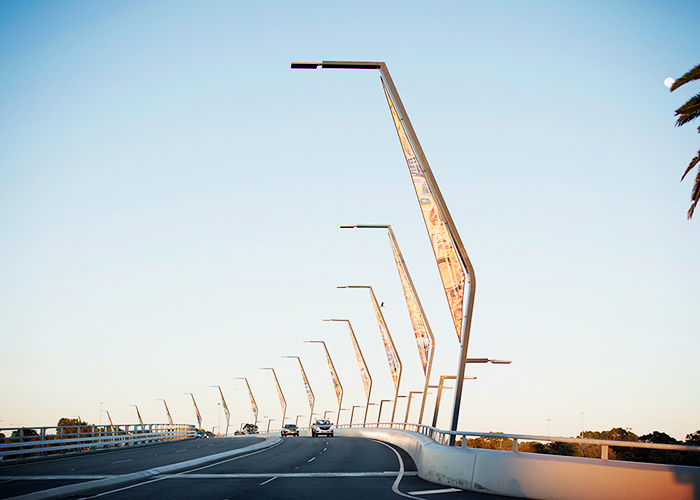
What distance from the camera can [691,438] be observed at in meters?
70.2

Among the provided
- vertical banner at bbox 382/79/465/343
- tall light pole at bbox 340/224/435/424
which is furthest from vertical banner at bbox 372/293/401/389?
vertical banner at bbox 382/79/465/343

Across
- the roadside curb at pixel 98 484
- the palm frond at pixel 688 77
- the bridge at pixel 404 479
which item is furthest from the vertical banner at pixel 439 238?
the roadside curb at pixel 98 484

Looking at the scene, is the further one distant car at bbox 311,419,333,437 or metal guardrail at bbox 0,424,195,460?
distant car at bbox 311,419,333,437

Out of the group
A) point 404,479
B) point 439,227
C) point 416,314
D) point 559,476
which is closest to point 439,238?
point 439,227

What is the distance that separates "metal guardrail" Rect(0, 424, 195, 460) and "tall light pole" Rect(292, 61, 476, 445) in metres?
17.9

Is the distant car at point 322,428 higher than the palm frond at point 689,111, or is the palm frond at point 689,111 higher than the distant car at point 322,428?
the palm frond at point 689,111

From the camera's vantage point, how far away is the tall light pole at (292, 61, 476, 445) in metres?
19.1

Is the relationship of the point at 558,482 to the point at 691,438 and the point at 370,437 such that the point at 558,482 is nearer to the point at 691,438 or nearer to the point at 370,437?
the point at 370,437

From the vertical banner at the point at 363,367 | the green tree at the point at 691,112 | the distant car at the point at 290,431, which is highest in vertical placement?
the green tree at the point at 691,112

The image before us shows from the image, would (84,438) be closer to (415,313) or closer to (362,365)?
(415,313)

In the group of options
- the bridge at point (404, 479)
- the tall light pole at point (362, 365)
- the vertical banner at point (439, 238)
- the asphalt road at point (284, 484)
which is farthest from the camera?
the tall light pole at point (362, 365)

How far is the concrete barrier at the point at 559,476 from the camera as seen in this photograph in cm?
1075

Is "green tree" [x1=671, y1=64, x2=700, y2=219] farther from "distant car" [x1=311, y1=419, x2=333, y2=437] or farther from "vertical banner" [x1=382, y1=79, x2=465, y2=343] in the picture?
"distant car" [x1=311, y1=419, x2=333, y2=437]

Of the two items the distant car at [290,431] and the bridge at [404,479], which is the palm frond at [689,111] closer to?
the bridge at [404,479]
